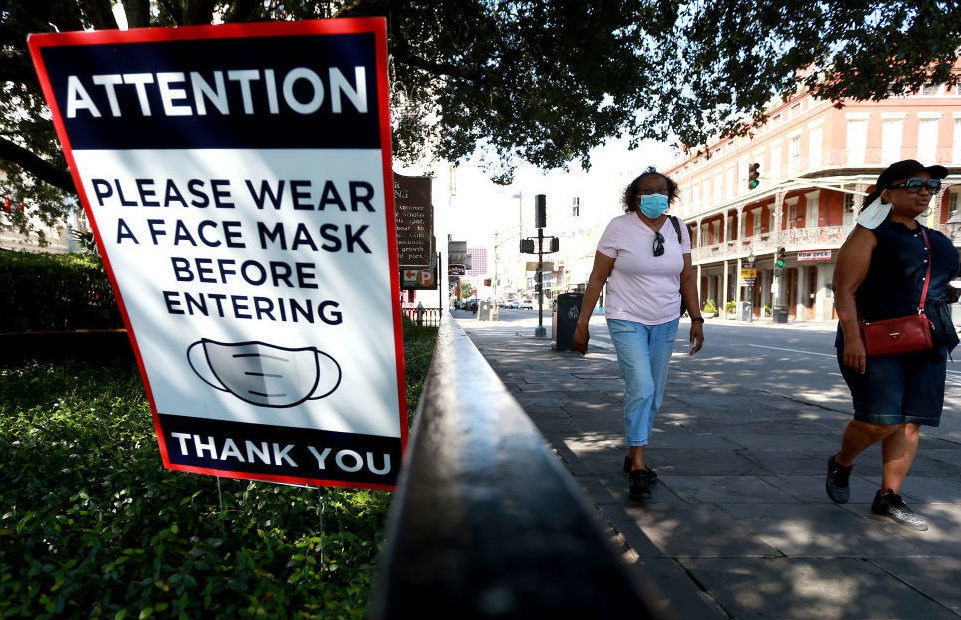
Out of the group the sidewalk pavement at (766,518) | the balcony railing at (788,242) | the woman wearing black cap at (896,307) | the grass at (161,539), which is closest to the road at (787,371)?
the sidewalk pavement at (766,518)

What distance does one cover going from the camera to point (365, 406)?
171cm

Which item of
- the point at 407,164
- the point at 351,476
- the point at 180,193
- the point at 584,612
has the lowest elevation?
the point at 351,476

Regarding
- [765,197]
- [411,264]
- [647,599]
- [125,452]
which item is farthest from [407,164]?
[765,197]

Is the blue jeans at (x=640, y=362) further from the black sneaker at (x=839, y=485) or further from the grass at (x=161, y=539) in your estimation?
the grass at (x=161, y=539)

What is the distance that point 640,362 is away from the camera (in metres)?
3.26

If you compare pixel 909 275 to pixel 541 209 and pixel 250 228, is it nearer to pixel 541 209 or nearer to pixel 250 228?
pixel 250 228

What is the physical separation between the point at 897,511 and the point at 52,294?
10365 millimetres

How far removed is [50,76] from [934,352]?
379cm

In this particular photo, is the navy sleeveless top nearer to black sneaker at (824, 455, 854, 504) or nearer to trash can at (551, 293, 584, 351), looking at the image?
black sneaker at (824, 455, 854, 504)

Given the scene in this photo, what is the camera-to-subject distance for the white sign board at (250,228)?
1468 mm

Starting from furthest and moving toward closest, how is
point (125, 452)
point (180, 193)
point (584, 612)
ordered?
point (125, 452), point (180, 193), point (584, 612)

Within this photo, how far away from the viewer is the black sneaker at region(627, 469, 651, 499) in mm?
3203

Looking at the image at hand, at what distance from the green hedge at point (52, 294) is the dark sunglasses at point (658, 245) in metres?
8.81

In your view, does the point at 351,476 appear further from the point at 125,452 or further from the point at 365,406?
the point at 125,452
